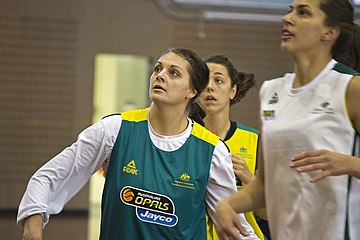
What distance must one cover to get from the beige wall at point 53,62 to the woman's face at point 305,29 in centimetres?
877

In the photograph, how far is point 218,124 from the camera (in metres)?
4.50

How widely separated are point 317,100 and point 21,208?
4.25 ft

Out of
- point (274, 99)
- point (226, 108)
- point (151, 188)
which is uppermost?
point (274, 99)

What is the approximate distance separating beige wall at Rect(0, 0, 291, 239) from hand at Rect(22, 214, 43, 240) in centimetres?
809

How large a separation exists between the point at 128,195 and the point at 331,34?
115 centimetres

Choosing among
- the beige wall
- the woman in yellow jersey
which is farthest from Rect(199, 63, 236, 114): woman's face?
the beige wall

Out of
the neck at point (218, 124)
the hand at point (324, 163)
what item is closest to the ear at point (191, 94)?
the neck at point (218, 124)

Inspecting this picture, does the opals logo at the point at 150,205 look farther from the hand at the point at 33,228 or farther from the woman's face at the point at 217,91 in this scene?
the woman's face at the point at 217,91

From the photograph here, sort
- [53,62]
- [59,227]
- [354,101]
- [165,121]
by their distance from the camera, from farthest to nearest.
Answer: [53,62] < [59,227] < [165,121] < [354,101]

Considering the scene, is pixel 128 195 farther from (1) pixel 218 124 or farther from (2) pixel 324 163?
(1) pixel 218 124

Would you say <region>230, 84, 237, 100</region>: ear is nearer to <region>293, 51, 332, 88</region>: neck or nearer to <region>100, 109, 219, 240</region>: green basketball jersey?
<region>100, 109, 219, 240</region>: green basketball jersey

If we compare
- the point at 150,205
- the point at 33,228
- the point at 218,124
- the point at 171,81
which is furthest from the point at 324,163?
the point at 218,124

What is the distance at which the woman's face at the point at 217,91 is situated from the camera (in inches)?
177

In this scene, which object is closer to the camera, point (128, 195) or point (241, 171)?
point (128, 195)
